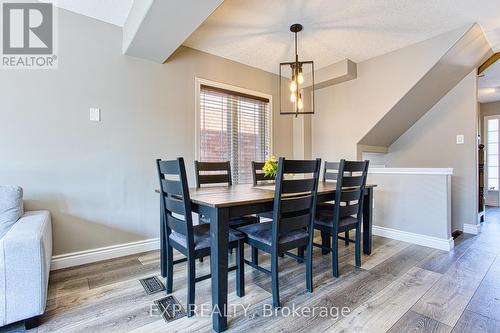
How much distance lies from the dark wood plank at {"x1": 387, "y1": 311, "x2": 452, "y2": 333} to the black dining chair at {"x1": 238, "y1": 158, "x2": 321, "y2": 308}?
22.7 inches

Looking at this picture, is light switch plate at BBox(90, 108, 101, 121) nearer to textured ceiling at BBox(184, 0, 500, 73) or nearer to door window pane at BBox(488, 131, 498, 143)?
textured ceiling at BBox(184, 0, 500, 73)

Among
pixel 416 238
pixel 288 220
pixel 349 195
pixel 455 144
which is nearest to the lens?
pixel 288 220

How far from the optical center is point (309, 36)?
2914mm

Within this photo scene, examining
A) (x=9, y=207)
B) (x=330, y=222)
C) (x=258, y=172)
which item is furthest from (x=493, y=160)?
(x=9, y=207)

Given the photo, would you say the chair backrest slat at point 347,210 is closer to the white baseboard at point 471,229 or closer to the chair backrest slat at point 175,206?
the chair backrest slat at point 175,206

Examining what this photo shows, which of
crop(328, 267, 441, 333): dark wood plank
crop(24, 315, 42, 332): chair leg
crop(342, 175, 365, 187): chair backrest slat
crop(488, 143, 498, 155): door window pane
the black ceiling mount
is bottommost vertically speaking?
crop(328, 267, 441, 333): dark wood plank

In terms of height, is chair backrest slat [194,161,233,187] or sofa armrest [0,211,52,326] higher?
chair backrest slat [194,161,233,187]

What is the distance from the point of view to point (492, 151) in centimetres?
550

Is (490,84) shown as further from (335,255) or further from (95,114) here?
(95,114)

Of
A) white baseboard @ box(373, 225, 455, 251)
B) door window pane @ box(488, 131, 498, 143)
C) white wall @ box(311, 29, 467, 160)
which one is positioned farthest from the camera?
door window pane @ box(488, 131, 498, 143)

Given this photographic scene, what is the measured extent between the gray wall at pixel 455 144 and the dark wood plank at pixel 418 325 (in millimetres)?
2674

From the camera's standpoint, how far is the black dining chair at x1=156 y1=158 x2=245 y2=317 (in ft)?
5.19

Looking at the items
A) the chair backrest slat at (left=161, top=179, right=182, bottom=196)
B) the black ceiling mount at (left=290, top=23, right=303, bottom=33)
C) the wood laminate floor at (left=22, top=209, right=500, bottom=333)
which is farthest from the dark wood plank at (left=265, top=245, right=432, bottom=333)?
the black ceiling mount at (left=290, top=23, right=303, bottom=33)

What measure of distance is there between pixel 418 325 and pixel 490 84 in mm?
5005
